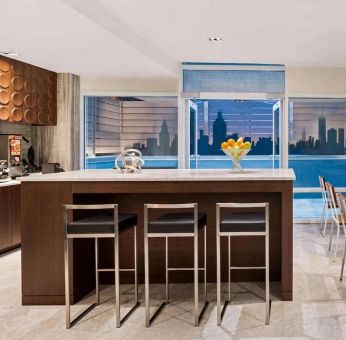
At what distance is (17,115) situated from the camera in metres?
5.69

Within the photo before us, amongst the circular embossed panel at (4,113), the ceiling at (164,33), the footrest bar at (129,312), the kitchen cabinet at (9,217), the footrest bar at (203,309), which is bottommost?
the footrest bar at (129,312)

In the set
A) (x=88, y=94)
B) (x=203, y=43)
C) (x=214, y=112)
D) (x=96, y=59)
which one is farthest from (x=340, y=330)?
(x=214, y=112)

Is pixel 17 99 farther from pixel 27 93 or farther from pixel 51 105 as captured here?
pixel 51 105

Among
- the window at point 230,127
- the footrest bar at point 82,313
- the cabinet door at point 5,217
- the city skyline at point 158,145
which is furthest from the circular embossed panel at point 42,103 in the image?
the footrest bar at point 82,313

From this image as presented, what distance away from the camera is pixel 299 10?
4156 millimetres

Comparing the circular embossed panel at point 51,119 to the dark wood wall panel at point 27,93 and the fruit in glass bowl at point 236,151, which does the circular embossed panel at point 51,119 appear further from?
the fruit in glass bowl at point 236,151

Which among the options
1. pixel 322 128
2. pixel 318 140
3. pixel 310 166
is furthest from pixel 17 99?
pixel 310 166

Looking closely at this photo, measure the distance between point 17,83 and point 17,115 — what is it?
1.41ft

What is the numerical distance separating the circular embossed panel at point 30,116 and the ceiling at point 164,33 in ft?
2.23

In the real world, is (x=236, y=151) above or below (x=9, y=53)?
below

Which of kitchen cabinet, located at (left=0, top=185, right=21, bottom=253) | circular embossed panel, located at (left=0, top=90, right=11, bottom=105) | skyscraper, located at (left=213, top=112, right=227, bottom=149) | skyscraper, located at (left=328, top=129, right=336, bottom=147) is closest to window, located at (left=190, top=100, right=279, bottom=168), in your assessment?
skyscraper, located at (left=213, top=112, right=227, bottom=149)

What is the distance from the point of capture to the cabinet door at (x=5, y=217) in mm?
4949

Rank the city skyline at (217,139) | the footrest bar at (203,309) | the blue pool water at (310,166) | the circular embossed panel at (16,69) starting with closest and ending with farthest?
1. the footrest bar at (203,309)
2. the circular embossed panel at (16,69)
3. the city skyline at (217,139)
4. the blue pool water at (310,166)

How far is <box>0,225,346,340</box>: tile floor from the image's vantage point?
284 cm
